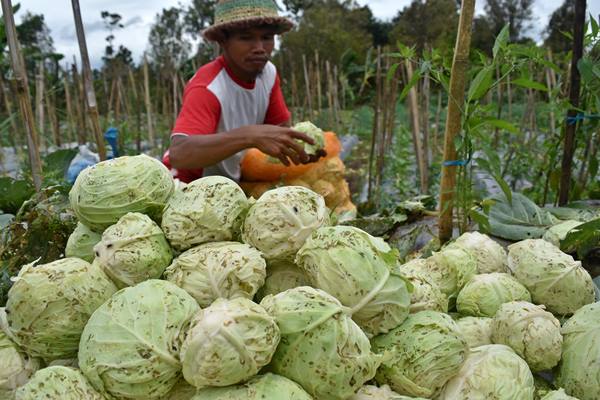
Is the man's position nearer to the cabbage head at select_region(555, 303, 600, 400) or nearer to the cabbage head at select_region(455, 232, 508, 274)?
the cabbage head at select_region(455, 232, 508, 274)

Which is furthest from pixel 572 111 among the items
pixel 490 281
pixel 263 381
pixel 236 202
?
pixel 263 381

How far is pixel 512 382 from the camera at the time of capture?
60.2 inches

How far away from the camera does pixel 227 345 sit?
4.06ft

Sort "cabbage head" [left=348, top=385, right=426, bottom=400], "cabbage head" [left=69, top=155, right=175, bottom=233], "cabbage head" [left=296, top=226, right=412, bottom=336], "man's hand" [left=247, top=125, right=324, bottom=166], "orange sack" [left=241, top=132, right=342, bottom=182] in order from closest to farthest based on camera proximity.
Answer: "cabbage head" [left=348, top=385, right=426, bottom=400] → "cabbage head" [left=296, top=226, right=412, bottom=336] → "cabbage head" [left=69, top=155, right=175, bottom=233] → "man's hand" [left=247, top=125, right=324, bottom=166] → "orange sack" [left=241, top=132, right=342, bottom=182]

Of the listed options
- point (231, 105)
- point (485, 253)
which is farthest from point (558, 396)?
point (231, 105)

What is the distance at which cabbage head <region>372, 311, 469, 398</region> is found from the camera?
1503 mm

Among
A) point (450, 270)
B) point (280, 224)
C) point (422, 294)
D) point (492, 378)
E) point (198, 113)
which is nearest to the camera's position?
point (492, 378)

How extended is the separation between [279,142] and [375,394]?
7.55 feet

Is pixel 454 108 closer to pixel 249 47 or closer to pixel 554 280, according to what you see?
pixel 554 280

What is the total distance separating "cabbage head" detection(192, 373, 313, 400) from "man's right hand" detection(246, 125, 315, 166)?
2299 millimetres

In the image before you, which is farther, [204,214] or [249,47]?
[249,47]

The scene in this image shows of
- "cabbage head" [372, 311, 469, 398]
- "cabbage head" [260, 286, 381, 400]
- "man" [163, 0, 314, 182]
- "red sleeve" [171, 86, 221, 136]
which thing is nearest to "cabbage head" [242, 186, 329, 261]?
"cabbage head" [260, 286, 381, 400]

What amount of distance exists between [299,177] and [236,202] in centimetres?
242

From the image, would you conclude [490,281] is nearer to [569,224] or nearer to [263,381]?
[569,224]
